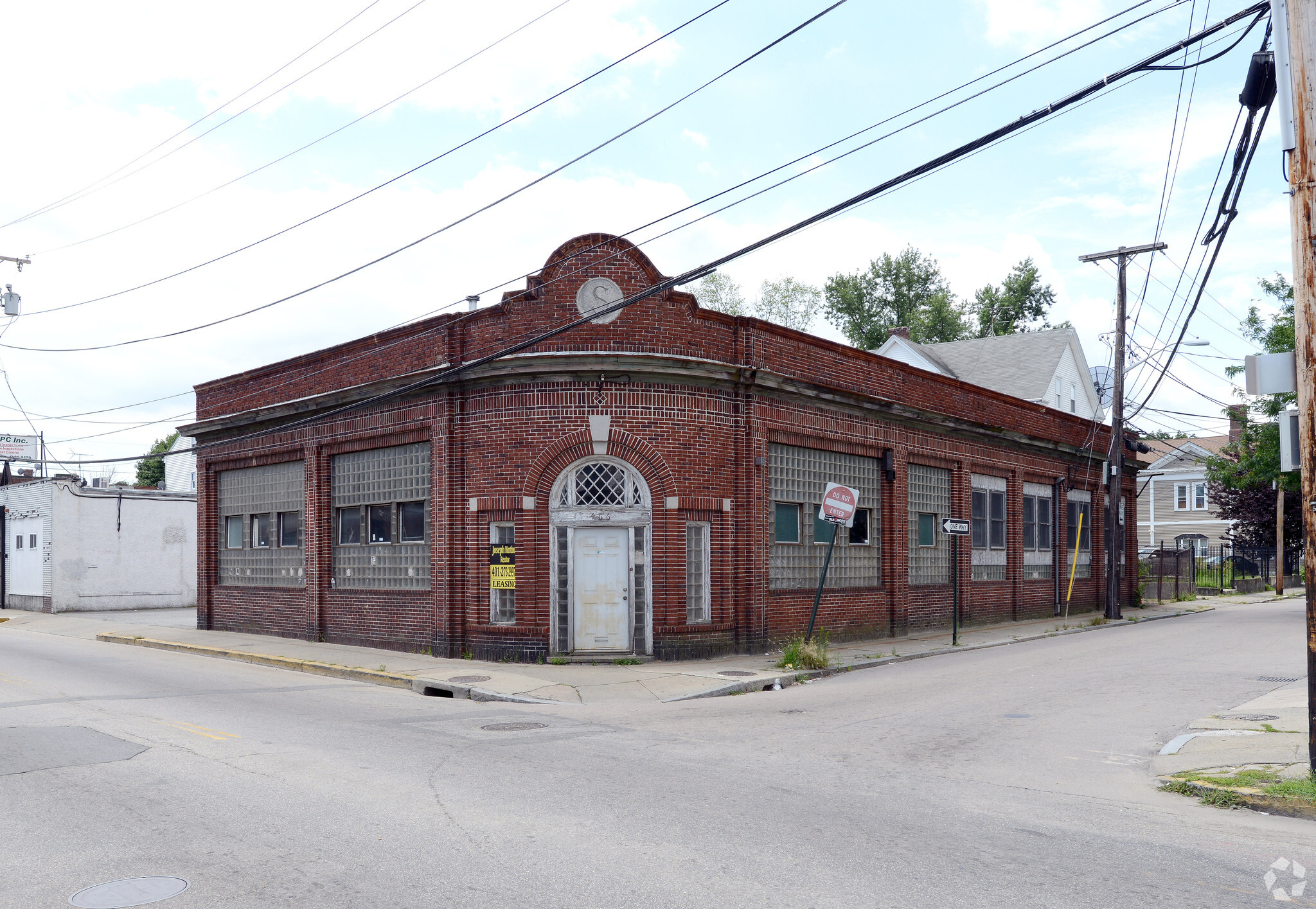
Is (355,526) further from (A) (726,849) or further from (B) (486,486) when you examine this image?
(A) (726,849)

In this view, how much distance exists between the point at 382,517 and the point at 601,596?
533 centimetres

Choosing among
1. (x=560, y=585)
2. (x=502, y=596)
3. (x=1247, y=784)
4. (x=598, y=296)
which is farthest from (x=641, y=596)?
(x=1247, y=784)

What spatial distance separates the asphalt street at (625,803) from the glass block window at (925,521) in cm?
936

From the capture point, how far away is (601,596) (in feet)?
57.2

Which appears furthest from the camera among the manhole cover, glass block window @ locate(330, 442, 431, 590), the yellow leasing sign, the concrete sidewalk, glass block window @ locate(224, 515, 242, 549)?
glass block window @ locate(224, 515, 242, 549)

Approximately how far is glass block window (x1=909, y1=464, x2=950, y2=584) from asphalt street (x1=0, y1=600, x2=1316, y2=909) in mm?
9362

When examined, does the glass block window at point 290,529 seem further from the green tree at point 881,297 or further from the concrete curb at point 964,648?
the green tree at point 881,297

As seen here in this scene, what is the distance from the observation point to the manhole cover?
5402mm

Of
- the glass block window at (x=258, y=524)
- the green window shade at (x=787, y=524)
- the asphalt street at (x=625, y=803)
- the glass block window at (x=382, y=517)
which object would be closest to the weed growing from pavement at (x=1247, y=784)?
the asphalt street at (x=625, y=803)

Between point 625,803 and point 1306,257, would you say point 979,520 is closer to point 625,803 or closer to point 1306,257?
point 1306,257

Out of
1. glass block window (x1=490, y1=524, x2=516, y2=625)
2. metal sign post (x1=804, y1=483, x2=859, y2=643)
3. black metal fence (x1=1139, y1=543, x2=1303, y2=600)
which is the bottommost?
black metal fence (x1=1139, y1=543, x2=1303, y2=600)

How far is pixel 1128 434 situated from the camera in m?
34.7

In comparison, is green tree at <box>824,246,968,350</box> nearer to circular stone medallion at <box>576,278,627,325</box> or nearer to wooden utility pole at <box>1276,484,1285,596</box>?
wooden utility pole at <box>1276,484,1285,596</box>

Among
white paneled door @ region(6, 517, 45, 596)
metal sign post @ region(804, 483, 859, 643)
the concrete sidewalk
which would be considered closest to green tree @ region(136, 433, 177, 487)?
white paneled door @ region(6, 517, 45, 596)
